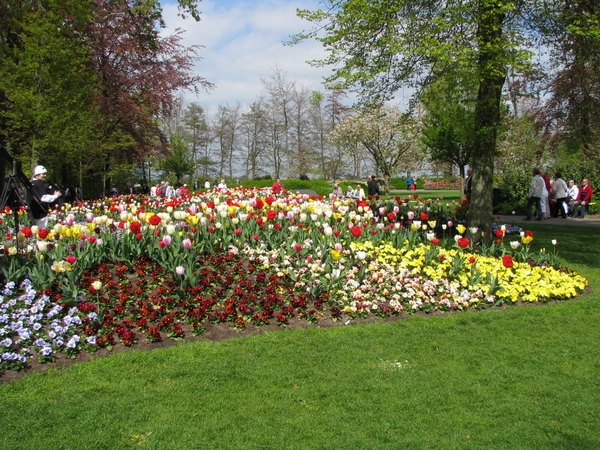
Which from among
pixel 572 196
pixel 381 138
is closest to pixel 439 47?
pixel 572 196

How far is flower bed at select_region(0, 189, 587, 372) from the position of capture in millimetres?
4816

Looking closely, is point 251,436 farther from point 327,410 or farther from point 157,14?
point 157,14

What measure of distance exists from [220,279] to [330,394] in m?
2.46

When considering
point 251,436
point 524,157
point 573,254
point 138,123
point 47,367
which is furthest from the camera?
point 138,123

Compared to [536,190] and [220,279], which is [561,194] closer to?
[536,190]

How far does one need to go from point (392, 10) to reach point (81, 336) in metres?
6.42

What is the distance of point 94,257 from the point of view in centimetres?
589

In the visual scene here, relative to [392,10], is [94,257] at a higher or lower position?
lower

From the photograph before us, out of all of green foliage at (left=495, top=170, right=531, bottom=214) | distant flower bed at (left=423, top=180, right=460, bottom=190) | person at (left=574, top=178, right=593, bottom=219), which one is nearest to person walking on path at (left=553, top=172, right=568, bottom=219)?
person at (left=574, top=178, right=593, bottom=219)

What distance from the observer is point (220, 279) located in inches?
233

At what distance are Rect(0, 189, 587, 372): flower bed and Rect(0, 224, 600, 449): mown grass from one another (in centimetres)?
46

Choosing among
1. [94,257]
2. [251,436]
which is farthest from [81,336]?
[251,436]

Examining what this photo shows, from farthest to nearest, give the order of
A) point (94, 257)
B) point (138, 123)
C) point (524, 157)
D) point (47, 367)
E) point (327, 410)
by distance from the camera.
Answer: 1. point (138, 123)
2. point (524, 157)
3. point (94, 257)
4. point (47, 367)
5. point (327, 410)

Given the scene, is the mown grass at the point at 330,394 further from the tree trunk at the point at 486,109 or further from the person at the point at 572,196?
the person at the point at 572,196
